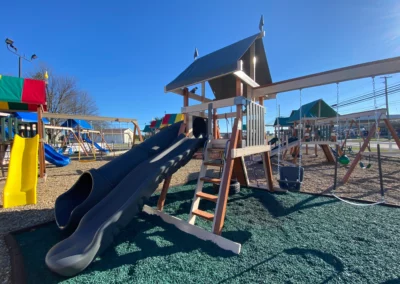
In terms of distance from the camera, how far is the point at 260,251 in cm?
230

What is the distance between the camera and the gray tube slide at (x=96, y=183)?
272 centimetres

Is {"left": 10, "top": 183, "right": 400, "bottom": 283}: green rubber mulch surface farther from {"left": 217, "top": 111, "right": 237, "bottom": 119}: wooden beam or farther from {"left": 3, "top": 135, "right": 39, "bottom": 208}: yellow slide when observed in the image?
{"left": 217, "top": 111, "right": 237, "bottom": 119}: wooden beam

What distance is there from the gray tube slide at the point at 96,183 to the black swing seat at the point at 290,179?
228 cm

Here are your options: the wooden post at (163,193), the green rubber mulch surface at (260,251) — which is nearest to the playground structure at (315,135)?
the green rubber mulch surface at (260,251)

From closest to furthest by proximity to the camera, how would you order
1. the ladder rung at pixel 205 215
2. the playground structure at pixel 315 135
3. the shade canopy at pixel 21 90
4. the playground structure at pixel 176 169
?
the playground structure at pixel 176 169 < the ladder rung at pixel 205 215 < the shade canopy at pixel 21 90 < the playground structure at pixel 315 135

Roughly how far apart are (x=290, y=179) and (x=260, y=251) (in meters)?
1.78

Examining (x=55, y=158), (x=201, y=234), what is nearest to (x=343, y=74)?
(x=201, y=234)

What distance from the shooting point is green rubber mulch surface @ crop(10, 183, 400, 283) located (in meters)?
1.89

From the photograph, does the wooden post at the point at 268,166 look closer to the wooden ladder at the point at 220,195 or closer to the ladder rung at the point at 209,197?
the wooden ladder at the point at 220,195

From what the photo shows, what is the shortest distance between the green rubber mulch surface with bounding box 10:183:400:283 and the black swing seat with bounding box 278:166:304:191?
1.39 ft

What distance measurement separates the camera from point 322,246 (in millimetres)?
2365

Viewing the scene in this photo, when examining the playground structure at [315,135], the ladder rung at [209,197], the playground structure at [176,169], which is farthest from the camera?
the playground structure at [315,135]

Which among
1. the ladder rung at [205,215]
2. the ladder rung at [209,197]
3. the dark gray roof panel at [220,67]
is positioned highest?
the dark gray roof panel at [220,67]

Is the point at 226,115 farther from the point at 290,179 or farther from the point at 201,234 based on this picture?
the point at 201,234
